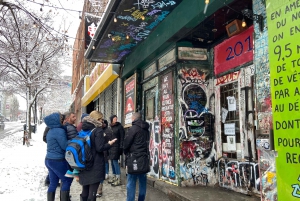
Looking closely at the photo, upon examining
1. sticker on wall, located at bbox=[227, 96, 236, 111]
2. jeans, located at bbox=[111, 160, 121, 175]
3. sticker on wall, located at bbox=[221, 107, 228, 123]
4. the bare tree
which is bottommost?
jeans, located at bbox=[111, 160, 121, 175]

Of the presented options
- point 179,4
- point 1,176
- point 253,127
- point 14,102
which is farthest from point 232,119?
point 14,102

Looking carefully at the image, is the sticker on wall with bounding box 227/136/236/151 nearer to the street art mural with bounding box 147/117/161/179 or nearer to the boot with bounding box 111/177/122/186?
the street art mural with bounding box 147/117/161/179

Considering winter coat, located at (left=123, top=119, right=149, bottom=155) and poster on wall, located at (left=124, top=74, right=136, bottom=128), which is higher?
poster on wall, located at (left=124, top=74, right=136, bottom=128)

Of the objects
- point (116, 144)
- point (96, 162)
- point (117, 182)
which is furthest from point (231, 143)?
point (117, 182)

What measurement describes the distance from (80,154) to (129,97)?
555cm

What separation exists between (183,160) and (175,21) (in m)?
2.96

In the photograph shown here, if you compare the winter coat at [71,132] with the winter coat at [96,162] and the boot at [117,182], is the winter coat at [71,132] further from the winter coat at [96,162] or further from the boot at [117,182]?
the boot at [117,182]

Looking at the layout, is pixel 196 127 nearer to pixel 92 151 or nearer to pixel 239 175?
pixel 239 175

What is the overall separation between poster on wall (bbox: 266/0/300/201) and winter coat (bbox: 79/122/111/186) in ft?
7.69

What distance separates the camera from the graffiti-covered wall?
3281 millimetres

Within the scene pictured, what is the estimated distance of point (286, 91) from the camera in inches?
112

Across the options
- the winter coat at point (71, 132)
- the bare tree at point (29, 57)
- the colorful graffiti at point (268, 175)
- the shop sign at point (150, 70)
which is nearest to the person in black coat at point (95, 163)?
the winter coat at point (71, 132)

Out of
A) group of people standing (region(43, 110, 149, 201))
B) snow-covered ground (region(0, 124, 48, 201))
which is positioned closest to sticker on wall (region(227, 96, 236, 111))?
group of people standing (region(43, 110, 149, 201))

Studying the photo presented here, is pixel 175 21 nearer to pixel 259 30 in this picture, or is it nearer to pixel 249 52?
pixel 249 52
